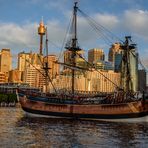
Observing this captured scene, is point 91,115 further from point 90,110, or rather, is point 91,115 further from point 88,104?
point 88,104

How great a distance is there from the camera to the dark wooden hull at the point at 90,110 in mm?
78812

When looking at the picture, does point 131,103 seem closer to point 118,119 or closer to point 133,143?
point 118,119

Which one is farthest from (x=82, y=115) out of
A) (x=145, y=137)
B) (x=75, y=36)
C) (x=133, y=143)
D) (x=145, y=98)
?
(x=133, y=143)

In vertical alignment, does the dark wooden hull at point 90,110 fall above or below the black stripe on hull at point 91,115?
above

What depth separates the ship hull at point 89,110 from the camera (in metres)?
78.8

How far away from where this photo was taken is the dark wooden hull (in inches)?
3103

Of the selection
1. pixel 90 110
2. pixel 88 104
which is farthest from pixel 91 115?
pixel 88 104

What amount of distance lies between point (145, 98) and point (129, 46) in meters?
19.3

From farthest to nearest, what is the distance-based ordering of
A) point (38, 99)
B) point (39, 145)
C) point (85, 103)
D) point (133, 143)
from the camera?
point (38, 99) < point (85, 103) < point (133, 143) < point (39, 145)

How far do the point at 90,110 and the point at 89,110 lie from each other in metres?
0.24

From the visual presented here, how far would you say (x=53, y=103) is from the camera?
87812 mm

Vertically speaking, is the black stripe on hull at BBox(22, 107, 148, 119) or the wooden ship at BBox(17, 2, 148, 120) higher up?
the wooden ship at BBox(17, 2, 148, 120)

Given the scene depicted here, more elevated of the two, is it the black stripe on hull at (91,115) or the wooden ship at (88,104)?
the wooden ship at (88,104)

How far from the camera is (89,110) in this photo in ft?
273
